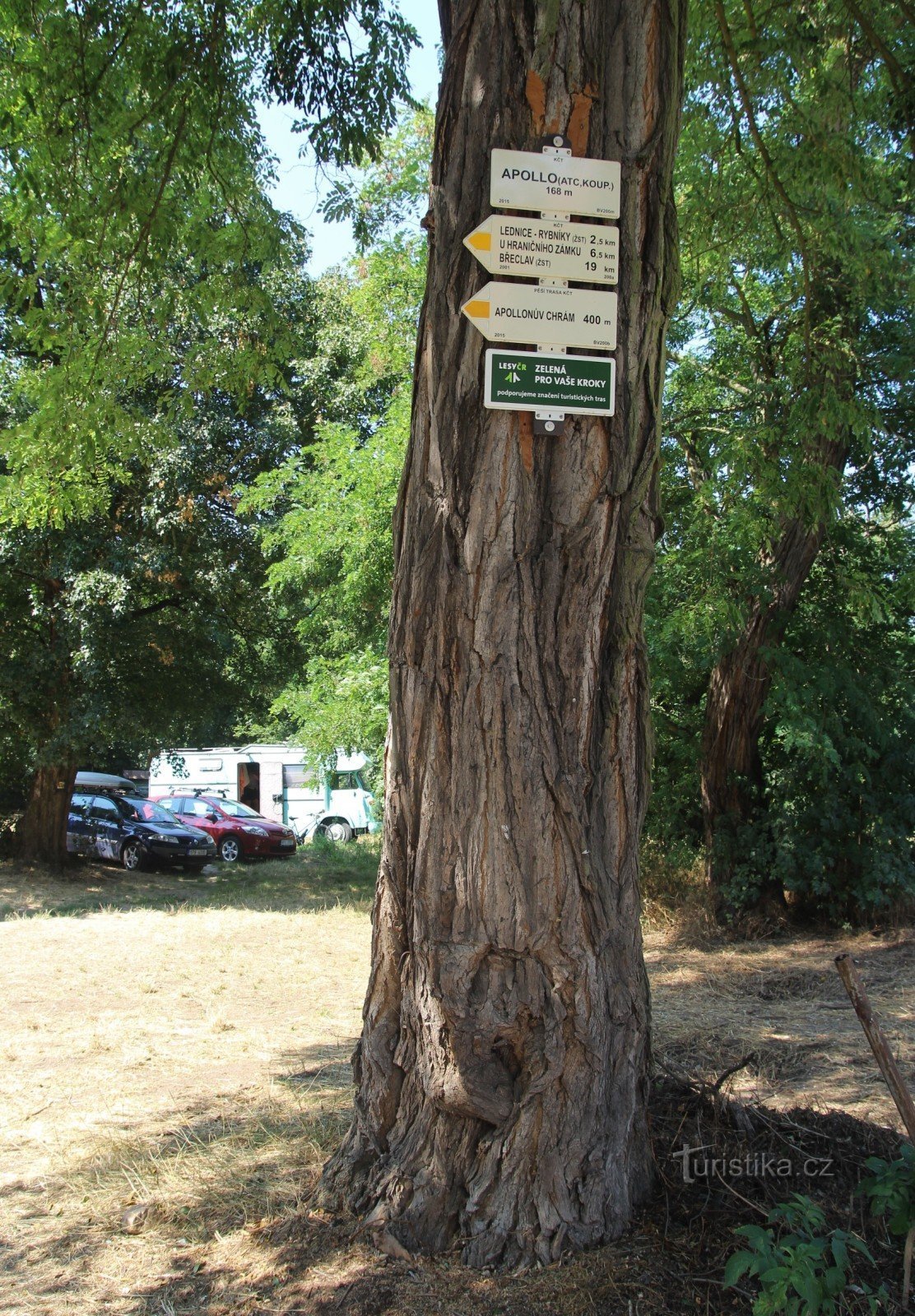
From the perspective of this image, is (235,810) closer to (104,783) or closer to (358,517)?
(104,783)

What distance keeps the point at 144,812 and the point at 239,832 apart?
2.47 metres

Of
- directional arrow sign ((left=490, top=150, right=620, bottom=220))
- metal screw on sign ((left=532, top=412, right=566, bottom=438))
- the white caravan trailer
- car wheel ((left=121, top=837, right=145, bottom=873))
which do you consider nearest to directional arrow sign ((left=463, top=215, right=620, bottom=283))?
directional arrow sign ((left=490, top=150, right=620, bottom=220))

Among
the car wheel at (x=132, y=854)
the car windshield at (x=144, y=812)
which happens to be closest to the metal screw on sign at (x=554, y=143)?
the car wheel at (x=132, y=854)

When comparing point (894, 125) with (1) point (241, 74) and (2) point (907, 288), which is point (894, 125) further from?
(1) point (241, 74)

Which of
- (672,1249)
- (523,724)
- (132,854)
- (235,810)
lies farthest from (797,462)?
(235,810)

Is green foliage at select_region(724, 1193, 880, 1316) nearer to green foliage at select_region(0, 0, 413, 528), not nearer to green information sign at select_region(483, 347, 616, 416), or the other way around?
green information sign at select_region(483, 347, 616, 416)

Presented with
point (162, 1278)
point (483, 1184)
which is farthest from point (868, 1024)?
point (162, 1278)

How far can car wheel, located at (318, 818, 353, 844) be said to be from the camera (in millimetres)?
26750

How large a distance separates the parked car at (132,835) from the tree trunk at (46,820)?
2.08 m

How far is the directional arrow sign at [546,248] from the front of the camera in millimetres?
3193

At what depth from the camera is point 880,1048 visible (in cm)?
298

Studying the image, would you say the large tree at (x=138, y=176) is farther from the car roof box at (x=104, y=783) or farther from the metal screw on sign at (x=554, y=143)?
the car roof box at (x=104, y=783)

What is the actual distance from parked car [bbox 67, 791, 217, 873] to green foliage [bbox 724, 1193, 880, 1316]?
1829 centimetres

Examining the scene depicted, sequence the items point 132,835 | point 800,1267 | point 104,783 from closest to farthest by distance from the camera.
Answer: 1. point 800,1267
2. point 132,835
3. point 104,783
